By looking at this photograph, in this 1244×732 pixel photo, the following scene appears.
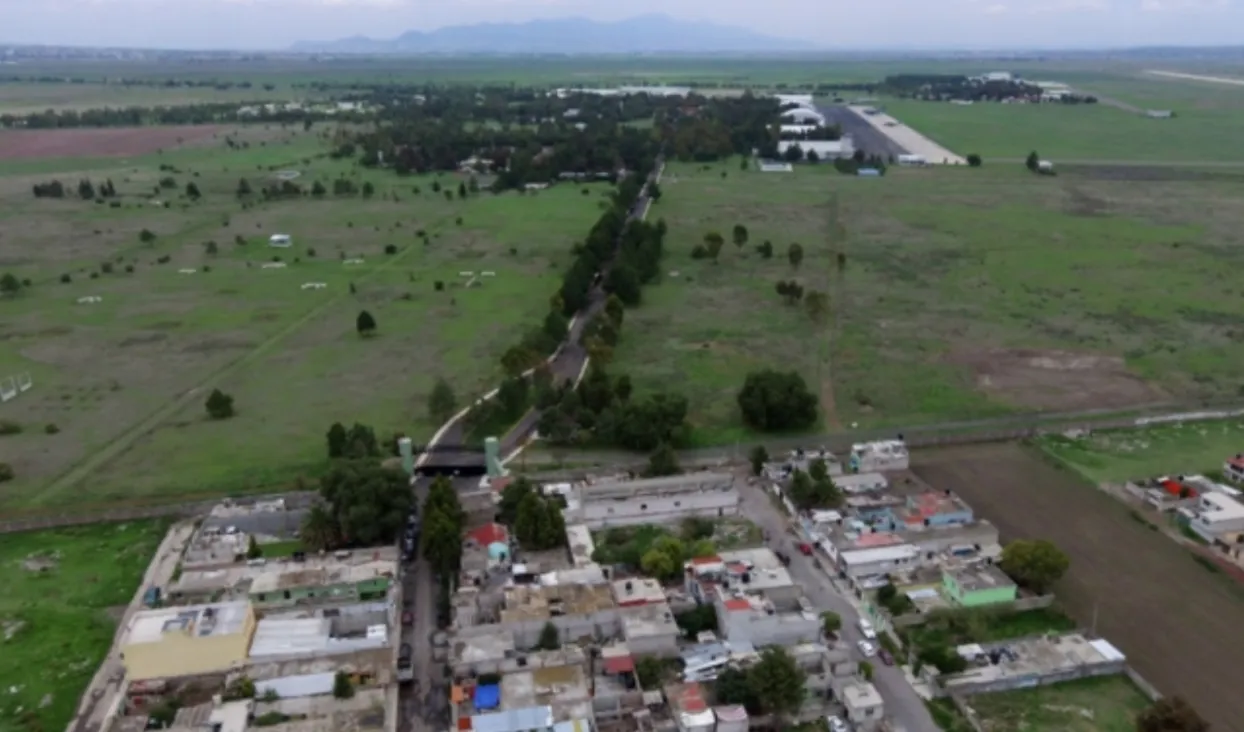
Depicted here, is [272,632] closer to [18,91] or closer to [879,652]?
[879,652]

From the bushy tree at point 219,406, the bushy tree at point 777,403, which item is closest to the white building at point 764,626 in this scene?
the bushy tree at point 777,403

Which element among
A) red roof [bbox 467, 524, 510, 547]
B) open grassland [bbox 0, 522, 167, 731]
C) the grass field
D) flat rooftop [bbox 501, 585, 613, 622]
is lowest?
open grassland [bbox 0, 522, 167, 731]

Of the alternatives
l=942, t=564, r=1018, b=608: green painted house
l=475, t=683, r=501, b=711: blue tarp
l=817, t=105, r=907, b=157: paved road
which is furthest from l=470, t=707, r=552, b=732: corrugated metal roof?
l=817, t=105, r=907, b=157: paved road

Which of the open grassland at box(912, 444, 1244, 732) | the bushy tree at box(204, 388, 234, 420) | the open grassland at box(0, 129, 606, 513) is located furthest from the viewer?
the bushy tree at box(204, 388, 234, 420)

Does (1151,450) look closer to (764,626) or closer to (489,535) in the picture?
(764,626)

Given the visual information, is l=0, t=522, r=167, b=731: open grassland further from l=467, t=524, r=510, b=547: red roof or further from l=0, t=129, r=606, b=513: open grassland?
l=467, t=524, r=510, b=547: red roof
